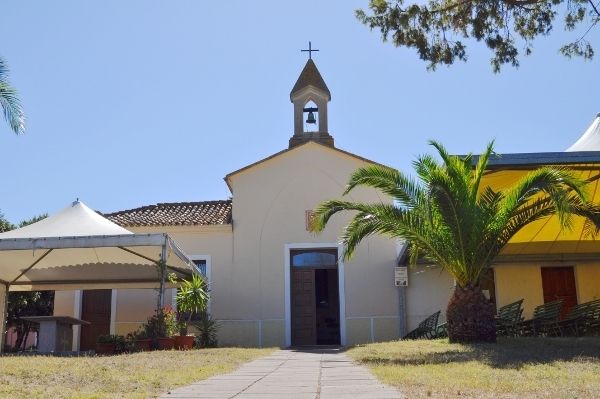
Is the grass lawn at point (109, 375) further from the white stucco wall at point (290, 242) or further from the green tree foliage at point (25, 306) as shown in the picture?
the green tree foliage at point (25, 306)

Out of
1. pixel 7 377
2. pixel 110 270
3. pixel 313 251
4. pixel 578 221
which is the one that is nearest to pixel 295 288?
pixel 313 251

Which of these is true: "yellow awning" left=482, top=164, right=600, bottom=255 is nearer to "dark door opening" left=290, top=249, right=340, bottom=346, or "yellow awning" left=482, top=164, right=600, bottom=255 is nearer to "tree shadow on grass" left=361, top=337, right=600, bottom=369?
"tree shadow on grass" left=361, top=337, right=600, bottom=369

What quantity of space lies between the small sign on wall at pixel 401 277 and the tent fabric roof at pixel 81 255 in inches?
224

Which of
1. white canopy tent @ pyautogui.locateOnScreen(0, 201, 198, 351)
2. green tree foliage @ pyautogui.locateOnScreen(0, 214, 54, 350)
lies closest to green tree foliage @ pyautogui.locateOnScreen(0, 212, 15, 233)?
green tree foliage @ pyautogui.locateOnScreen(0, 214, 54, 350)

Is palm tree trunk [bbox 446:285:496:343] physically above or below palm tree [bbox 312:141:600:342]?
below

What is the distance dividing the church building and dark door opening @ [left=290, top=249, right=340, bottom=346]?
0.03 meters

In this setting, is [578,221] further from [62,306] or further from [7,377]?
[62,306]

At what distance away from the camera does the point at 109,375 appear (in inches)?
286

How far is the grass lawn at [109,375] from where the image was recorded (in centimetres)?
586

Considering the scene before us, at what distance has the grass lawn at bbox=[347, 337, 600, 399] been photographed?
227 inches

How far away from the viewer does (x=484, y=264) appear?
1187cm

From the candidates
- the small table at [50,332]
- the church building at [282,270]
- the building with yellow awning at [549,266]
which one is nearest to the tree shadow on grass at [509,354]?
the building with yellow awning at [549,266]

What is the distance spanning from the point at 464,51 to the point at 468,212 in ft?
9.22

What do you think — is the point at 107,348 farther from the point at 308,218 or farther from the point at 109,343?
the point at 308,218
